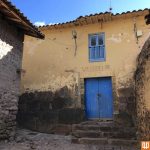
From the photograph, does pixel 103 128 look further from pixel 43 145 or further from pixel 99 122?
pixel 43 145

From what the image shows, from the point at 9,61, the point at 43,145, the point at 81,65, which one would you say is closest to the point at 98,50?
the point at 81,65

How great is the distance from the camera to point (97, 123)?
936 cm

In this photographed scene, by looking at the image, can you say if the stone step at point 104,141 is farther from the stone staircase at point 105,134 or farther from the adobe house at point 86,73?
the adobe house at point 86,73

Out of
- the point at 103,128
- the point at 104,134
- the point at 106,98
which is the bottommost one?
the point at 104,134

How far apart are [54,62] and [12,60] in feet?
10.3

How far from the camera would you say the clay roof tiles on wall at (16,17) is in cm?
697

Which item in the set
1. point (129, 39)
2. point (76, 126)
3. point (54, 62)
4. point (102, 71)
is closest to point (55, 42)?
point (54, 62)

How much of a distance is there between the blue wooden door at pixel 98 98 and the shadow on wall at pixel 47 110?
59 centimetres

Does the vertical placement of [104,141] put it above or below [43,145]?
above

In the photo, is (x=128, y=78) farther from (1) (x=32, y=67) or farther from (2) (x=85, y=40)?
(1) (x=32, y=67)

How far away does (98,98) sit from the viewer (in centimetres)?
1044

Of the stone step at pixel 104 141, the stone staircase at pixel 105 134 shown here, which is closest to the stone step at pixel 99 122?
the stone staircase at pixel 105 134

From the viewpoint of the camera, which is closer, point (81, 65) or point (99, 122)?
point (99, 122)

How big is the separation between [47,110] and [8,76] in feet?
10.9
